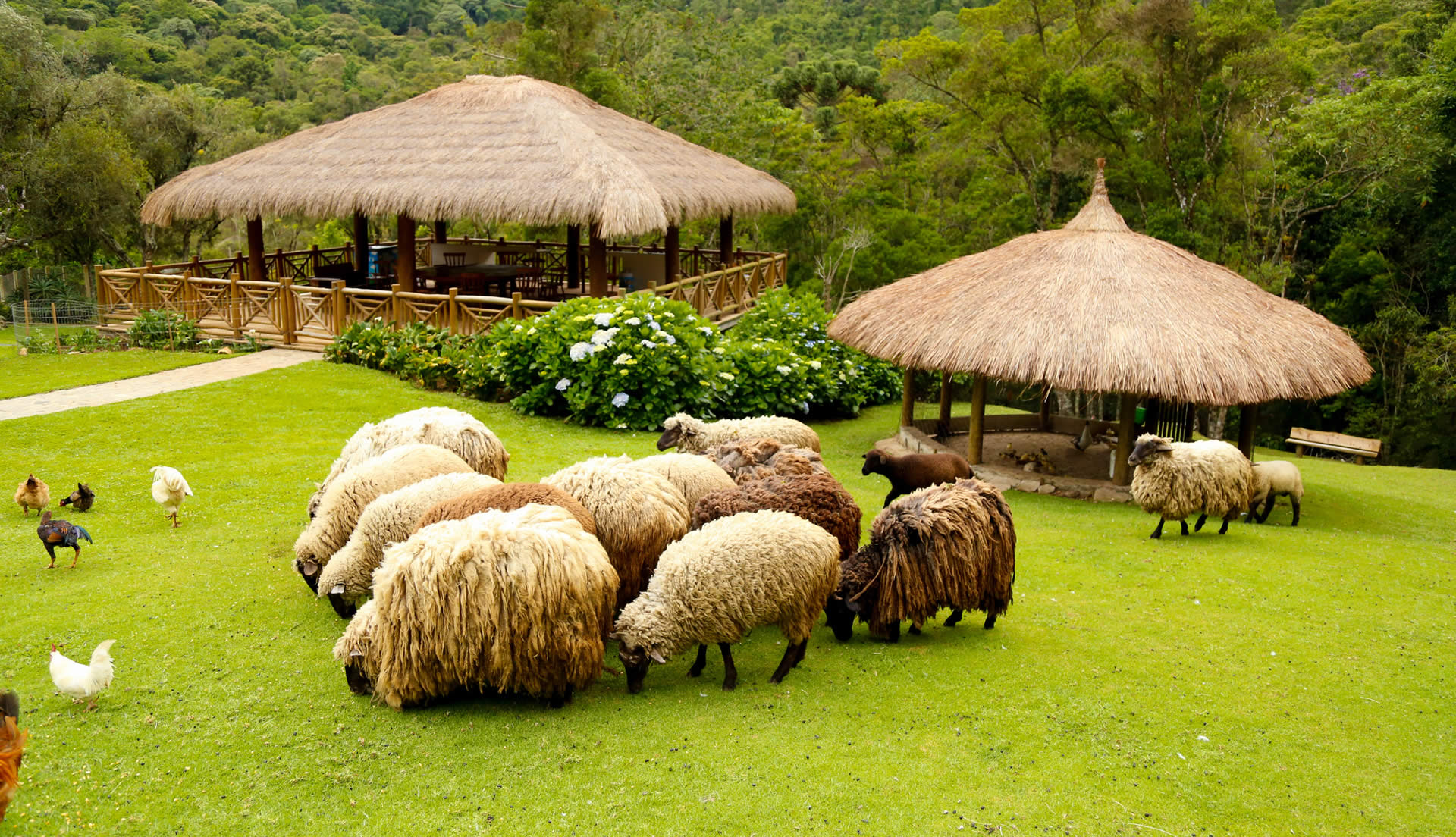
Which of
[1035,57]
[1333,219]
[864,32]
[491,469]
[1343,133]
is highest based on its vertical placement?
[864,32]

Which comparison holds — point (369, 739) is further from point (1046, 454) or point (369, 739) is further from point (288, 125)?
point (288, 125)

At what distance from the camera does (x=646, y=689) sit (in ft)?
20.6

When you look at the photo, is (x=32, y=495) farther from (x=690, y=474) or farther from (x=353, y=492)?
(x=690, y=474)

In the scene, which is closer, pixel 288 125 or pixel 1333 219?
pixel 1333 219

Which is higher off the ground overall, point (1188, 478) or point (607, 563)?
point (607, 563)

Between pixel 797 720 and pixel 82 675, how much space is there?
387cm

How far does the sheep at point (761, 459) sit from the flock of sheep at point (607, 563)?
0.09 ft

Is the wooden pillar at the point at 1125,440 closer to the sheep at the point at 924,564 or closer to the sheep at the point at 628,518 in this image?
the sheep at the point at 924,564

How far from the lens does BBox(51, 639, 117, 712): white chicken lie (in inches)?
213

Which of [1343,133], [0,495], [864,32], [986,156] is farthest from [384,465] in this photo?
[864,32]

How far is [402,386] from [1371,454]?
61.8 feet

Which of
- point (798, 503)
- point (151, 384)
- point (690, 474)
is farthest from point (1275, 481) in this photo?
point (151, 384)

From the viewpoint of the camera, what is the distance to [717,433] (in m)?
9.88

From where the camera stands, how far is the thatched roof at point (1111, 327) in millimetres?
12133
